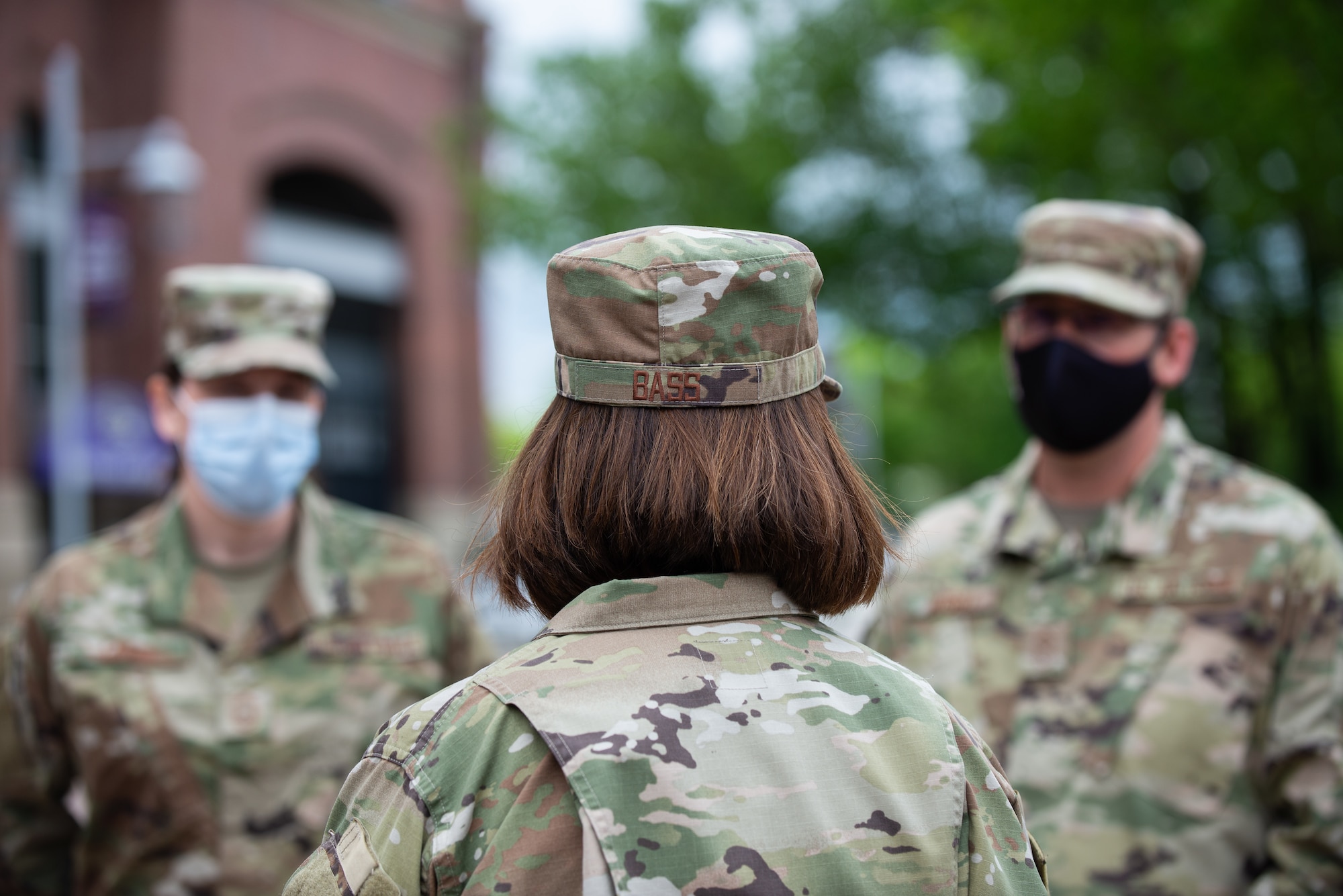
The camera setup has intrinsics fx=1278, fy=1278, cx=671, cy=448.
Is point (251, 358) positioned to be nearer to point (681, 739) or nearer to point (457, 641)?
point (457, 641)

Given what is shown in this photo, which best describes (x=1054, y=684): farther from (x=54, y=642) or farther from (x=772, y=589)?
(x=54, y=642)

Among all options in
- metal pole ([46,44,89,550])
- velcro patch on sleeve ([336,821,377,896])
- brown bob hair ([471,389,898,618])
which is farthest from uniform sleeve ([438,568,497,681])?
metal pole ([46,44,89,550])

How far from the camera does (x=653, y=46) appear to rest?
14.5m

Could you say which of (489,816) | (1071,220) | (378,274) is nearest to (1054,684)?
(1071,220)

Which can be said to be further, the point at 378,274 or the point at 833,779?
the point at 378,274

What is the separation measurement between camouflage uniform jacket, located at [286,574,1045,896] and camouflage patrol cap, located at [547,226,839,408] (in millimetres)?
255

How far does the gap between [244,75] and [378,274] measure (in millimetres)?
3793

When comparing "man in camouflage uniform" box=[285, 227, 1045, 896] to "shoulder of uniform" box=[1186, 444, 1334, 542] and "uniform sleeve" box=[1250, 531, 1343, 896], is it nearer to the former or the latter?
"uniform sleeve" box=[1250, 531, 1343, 896]

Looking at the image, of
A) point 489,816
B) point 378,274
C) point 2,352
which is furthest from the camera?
point 378,274

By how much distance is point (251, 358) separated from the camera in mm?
3275

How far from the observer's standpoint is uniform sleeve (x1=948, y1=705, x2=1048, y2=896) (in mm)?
1581

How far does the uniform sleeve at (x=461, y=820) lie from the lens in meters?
1.48

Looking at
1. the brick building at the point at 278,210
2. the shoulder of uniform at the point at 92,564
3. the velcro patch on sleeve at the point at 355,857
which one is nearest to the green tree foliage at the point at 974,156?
the brick building at the point at 278,210

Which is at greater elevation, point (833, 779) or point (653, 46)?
point (653, 46)
